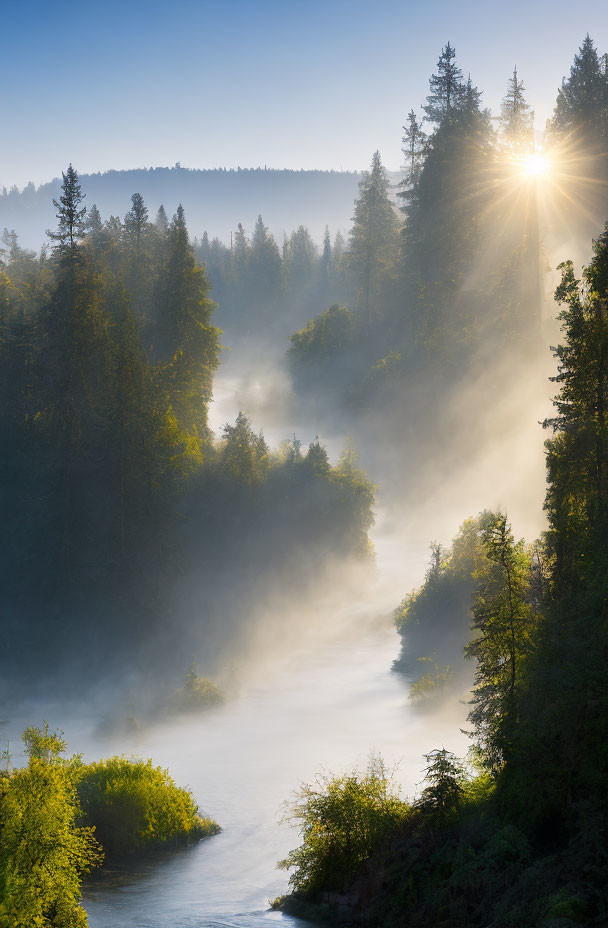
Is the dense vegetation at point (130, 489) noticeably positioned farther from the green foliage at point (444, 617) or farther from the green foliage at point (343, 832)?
the green foliage at point (343, 832)

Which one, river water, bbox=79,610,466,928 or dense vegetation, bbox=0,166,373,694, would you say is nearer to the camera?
river water, bbox=79,610,466,928

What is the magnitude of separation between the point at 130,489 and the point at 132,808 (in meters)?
28.8

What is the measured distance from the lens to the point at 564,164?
82125 mm

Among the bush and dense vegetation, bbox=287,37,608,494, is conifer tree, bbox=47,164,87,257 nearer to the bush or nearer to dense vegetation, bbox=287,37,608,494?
dense vegetation, bbox=287,37,608,494

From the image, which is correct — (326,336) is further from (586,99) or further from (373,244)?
(586,99)

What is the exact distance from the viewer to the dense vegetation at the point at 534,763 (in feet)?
66.7

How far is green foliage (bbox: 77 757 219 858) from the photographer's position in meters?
34.8

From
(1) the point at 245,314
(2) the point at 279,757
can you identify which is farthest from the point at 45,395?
(1) the point at 245,314

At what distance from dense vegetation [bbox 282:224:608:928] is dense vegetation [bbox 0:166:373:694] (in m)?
34.7

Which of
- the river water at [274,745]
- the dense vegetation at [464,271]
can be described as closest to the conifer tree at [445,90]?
the dense vegetation at [464,271]

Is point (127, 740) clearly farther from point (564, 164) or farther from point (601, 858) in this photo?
point (564, 164)

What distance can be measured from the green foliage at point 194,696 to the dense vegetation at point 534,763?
28959 mm

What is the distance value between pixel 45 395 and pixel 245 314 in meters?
73.1

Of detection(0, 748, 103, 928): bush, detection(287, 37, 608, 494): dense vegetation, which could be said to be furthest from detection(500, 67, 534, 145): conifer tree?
detection(0, 748, 103, 928): bush
